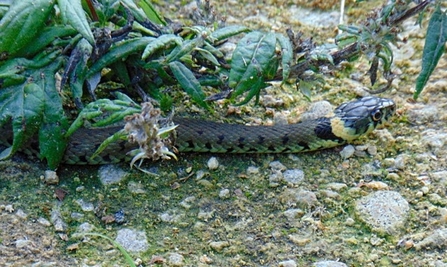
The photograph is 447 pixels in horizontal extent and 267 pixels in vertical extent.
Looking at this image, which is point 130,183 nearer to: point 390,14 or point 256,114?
point 256,114

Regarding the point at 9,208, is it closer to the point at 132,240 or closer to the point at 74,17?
the point at 132,240

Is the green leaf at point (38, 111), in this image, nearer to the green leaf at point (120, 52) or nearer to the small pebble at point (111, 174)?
the green leaf at point (120, 52)

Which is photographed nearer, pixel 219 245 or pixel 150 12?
pixel 219 245

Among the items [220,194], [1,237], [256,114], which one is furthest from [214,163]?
[1,237]

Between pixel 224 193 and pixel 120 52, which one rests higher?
pixel 120 52

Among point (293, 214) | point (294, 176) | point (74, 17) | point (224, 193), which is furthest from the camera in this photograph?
point (294, 176)

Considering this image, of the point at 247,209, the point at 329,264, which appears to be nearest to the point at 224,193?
the point at 247,209
